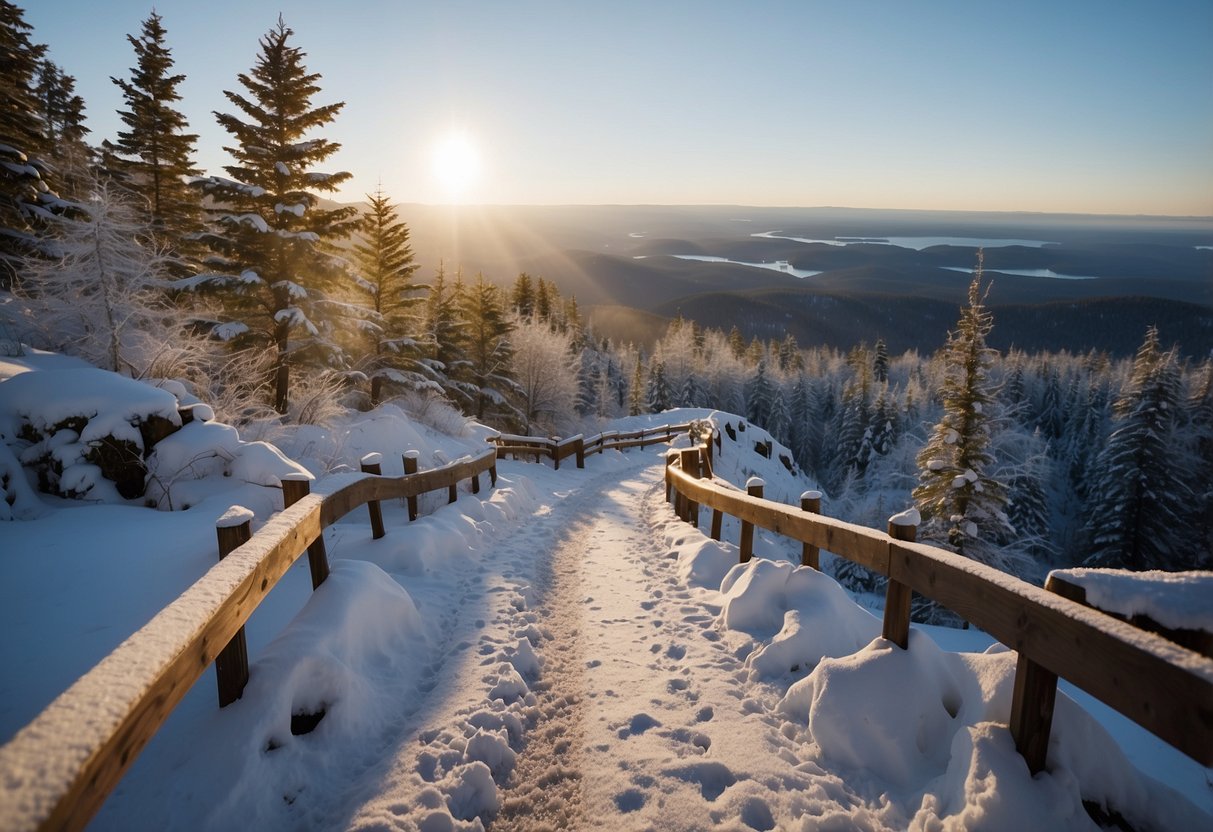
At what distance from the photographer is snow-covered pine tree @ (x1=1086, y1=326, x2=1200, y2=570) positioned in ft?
97.8

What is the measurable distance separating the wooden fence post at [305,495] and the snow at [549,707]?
0.41 feet

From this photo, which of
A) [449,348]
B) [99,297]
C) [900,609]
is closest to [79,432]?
[99,297]

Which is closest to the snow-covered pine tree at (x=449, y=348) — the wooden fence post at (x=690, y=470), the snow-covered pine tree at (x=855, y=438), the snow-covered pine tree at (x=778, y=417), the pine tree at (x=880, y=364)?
the wooden fence post at (x=690, y=470)

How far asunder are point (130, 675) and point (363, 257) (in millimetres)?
26968

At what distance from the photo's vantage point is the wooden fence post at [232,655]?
10.8 ft

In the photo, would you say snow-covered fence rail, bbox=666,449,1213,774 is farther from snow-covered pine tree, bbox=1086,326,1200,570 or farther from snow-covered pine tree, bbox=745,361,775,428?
snow-covered pine tree, bbox=745,361,775,428

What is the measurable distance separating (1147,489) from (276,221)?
141 feet

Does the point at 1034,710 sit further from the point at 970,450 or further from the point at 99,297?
the point at 970,450

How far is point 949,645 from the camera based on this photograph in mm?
8891

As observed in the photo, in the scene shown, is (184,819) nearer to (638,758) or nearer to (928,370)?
(638,758)

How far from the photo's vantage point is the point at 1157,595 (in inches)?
85.1

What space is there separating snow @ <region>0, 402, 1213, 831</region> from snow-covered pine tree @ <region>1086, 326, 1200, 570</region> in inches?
1312

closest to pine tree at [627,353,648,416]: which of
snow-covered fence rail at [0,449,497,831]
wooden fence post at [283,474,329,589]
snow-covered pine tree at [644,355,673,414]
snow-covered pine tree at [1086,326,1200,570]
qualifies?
snow-covered pine tree at [644,355,673,414]

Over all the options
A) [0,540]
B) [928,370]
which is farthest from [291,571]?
[928,370]
